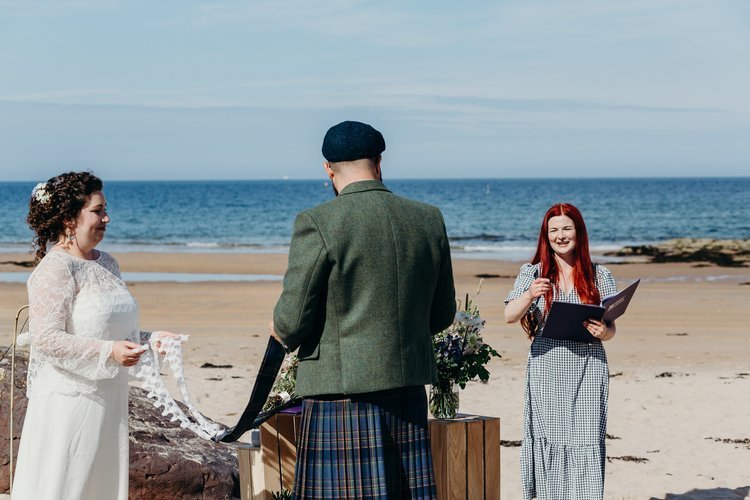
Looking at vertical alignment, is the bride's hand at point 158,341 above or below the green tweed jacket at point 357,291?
below

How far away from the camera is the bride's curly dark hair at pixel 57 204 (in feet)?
13.8

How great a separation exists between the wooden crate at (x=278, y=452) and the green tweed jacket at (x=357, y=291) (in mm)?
1225

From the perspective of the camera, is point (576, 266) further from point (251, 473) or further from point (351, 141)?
point (351, 141)

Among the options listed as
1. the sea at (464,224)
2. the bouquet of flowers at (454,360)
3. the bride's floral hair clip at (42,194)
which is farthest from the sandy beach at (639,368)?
the sea at (464,224)

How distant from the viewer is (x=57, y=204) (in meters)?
4.22

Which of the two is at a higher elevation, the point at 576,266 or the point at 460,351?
the point at 576,266

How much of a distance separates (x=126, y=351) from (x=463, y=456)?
1.66 meters

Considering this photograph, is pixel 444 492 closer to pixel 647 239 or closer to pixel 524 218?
pixel 647 239

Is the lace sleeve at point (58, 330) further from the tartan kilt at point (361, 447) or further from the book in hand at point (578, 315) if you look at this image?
the book in hand at point (578, 315)

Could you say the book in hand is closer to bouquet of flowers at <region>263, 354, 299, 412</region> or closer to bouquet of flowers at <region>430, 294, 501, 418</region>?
bouquet of flowers at <region>430, 294, 501, 418</region>

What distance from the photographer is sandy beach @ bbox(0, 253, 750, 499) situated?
757 centimetres

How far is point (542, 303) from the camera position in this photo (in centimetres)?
544

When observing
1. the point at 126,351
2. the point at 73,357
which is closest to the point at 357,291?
the point at 126,351

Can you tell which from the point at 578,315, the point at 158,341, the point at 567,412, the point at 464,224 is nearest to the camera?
the point at 158,341
